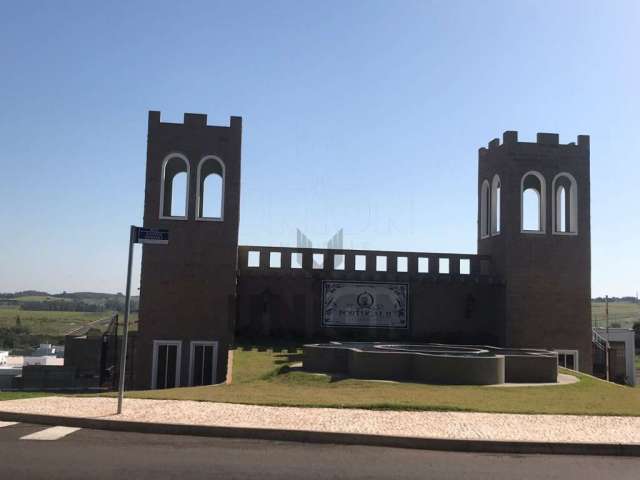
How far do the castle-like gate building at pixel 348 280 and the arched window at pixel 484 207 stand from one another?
77cm

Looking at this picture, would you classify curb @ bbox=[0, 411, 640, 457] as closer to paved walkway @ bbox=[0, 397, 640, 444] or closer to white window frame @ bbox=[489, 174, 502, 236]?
paved walkway @ bbox=[0, 397, 640, 444]

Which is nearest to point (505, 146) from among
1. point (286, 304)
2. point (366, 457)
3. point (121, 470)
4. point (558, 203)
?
point (558, 203)

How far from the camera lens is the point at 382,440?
32.0ft

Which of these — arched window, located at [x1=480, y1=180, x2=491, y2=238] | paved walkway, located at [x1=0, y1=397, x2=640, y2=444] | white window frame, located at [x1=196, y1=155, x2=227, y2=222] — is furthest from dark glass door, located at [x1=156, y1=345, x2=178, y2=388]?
arched window, located at [x1=480, y1=180, x2=491, y2=238]

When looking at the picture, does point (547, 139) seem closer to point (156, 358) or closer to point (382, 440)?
point (156, 358)

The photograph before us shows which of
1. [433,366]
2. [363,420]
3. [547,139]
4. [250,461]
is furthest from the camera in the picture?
[547,139]

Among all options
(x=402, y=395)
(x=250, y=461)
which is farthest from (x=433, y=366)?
(x=250, y=461)

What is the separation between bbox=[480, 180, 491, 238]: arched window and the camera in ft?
106

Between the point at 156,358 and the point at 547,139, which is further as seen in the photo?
the point at 547,139

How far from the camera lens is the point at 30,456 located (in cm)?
845

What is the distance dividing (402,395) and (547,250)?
17.5 metres

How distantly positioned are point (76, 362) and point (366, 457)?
1234 inches

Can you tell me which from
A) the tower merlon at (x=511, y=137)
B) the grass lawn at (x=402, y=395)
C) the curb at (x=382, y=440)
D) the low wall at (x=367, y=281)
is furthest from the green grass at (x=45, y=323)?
the curb at (x=382, y=440)

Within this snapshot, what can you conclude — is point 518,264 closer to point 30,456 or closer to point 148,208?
point 148,208
